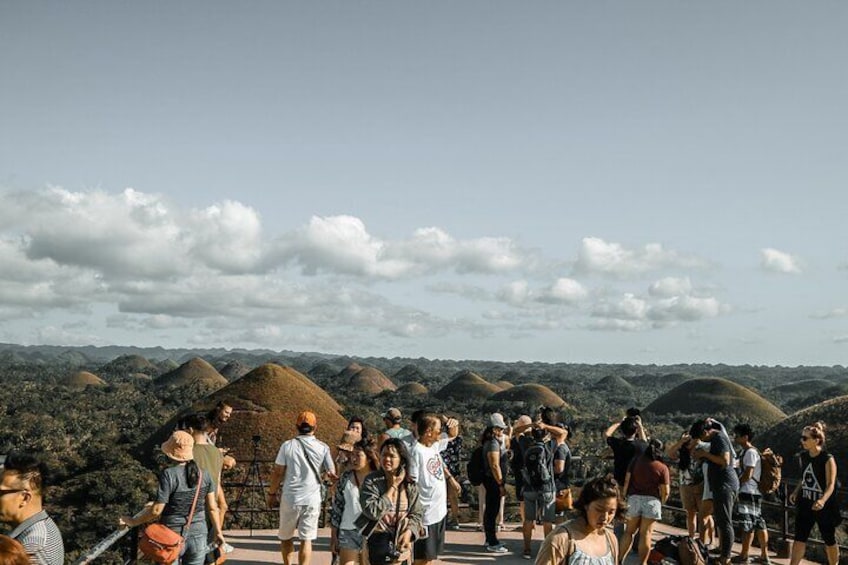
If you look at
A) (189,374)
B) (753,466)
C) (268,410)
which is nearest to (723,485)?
(753,466)

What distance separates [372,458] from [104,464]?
97.8 feet

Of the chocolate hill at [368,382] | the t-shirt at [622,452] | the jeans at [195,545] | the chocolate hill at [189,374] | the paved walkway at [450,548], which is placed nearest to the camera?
the jeans at [195,545]

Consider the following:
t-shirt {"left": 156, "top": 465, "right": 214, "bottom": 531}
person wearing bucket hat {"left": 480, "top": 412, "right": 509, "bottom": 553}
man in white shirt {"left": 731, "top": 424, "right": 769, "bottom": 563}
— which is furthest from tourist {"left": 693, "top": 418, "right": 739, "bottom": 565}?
t-shirt {"left": 156, "top": 465, "right": 214, "bottom": 531}

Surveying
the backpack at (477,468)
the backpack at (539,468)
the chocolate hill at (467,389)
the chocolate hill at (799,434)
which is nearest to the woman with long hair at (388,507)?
the backpack at (539,468)

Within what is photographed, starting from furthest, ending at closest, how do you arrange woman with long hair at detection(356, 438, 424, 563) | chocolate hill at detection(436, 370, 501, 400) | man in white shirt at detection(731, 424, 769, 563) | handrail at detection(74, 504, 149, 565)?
chocolate hill at detection(436, 370, 501, 400)
man in white shirt at detection(731, 424, 769, 563)
woman with long hair at detection(356, 438, 424, 563)
handrail at detection(74, 504, 149, 565)

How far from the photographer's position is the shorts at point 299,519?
6.49m

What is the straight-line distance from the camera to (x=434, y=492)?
223 inches

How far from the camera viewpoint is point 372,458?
535 centimetres

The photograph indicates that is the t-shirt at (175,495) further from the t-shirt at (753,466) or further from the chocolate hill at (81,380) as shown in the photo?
the chocolate hill at (81,380)

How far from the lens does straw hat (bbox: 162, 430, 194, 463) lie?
5113 mm

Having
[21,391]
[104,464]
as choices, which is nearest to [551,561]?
[104,464]

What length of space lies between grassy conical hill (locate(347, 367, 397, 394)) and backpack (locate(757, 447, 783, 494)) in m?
101

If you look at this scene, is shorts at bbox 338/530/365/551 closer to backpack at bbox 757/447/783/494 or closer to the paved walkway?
the paved walkway

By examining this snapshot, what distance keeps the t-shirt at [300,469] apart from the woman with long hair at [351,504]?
106 cm
